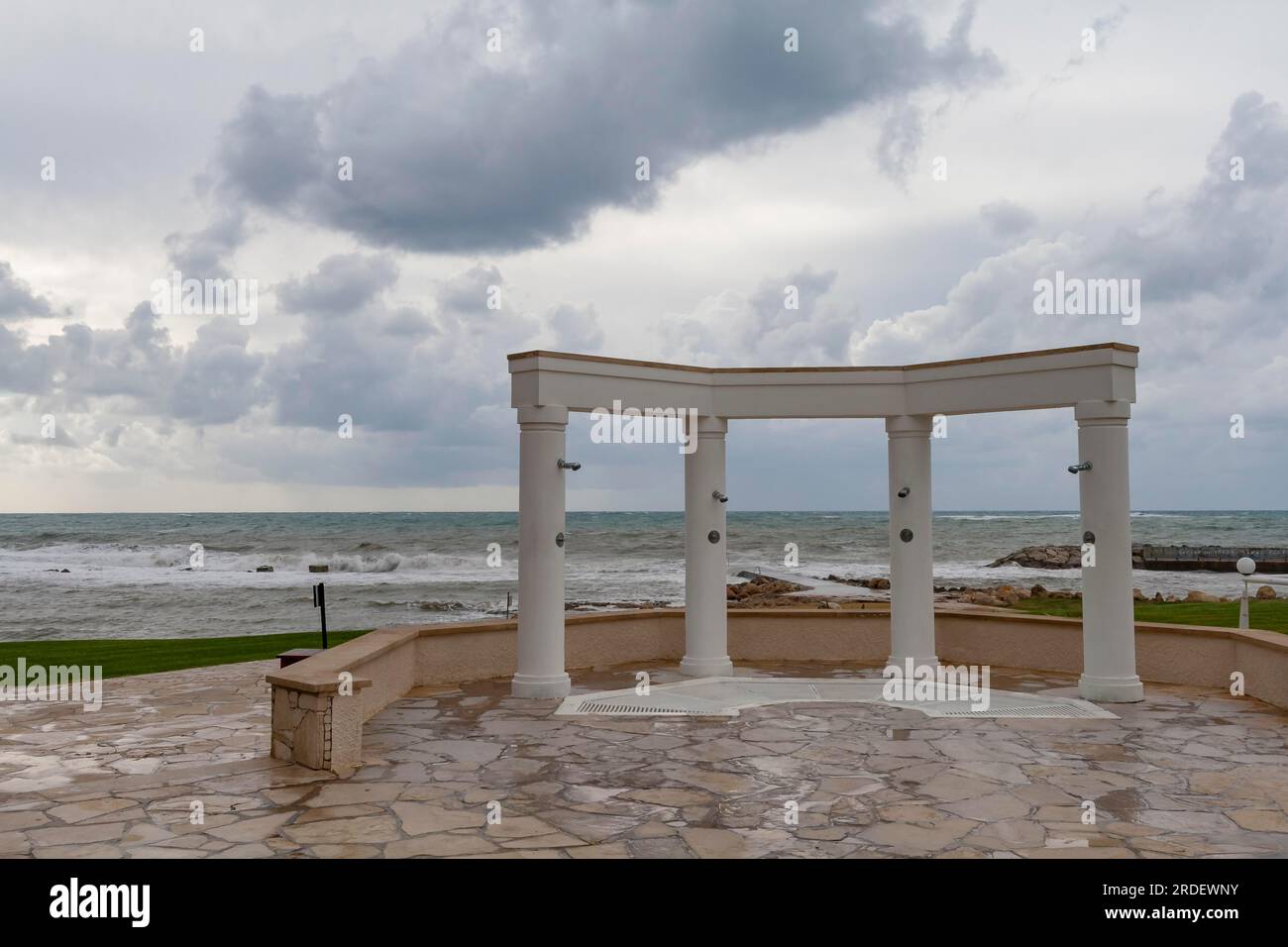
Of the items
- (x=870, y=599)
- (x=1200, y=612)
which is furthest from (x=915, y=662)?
(x=870, y=599)

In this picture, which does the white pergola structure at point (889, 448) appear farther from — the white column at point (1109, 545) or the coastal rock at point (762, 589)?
the coastal rock at point (762, 589)

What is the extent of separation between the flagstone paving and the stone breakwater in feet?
135

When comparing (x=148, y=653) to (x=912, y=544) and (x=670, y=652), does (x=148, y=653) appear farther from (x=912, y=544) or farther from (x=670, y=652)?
(x=912, y=544)

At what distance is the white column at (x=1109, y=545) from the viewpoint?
35.3ft

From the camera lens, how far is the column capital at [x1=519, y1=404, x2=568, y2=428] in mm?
11336

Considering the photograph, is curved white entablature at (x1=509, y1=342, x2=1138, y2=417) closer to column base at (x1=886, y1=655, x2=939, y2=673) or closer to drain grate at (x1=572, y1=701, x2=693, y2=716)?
column base at (x1=886, y1=655, x2=939, y2=673)

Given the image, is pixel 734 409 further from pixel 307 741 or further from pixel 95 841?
pixel 95 841

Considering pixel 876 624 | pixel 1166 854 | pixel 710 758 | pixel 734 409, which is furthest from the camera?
pixel 876 624

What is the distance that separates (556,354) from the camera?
11.4 meters

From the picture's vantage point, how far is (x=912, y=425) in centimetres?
1248

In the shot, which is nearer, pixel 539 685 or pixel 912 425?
pixel 539 685

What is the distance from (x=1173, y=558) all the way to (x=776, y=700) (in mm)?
47106

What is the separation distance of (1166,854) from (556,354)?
25.6 ft
